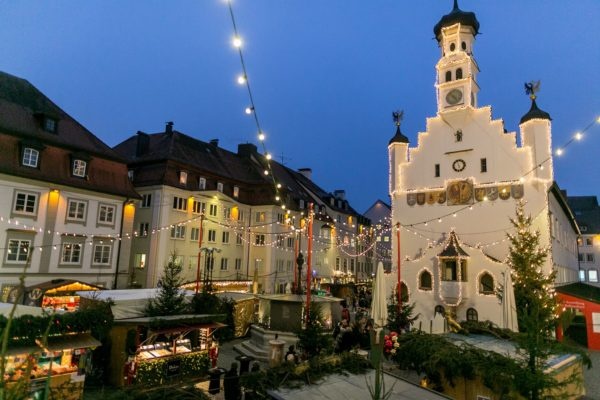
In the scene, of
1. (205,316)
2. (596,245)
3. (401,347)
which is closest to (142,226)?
(205,316)

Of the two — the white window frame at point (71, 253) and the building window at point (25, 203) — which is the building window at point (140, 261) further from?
the building window at point (25, 203)

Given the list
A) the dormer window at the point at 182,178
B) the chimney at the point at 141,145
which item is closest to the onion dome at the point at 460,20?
the dormer window at the point at 182,178

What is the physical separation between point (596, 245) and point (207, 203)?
190 ft

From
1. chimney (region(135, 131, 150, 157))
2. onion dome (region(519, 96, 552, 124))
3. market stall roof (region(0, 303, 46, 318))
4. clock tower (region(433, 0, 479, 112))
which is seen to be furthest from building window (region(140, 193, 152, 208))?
onion dome (region(519, 96, 552, 124))

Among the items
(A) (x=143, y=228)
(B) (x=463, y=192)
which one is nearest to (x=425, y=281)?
(B) (x=463, y=192)

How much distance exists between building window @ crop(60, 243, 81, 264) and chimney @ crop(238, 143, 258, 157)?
24292 millimetres

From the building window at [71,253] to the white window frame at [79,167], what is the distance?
4637 mm

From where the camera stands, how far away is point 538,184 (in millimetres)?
27703

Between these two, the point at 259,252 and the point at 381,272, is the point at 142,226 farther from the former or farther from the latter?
the point at 381,272

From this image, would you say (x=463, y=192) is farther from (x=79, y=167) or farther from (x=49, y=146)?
(x=49, y=146)

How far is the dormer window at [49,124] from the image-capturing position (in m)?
26.0

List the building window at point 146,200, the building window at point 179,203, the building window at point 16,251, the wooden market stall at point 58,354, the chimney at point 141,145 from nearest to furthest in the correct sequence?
the wooden market stall at point 58,354 → the building window at point 16,251 → the building window at point 146,200 → the building window at point 179,203 → the chimney at point 141,145

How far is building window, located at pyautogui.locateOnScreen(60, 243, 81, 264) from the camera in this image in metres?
25.5

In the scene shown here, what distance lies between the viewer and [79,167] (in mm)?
26688
